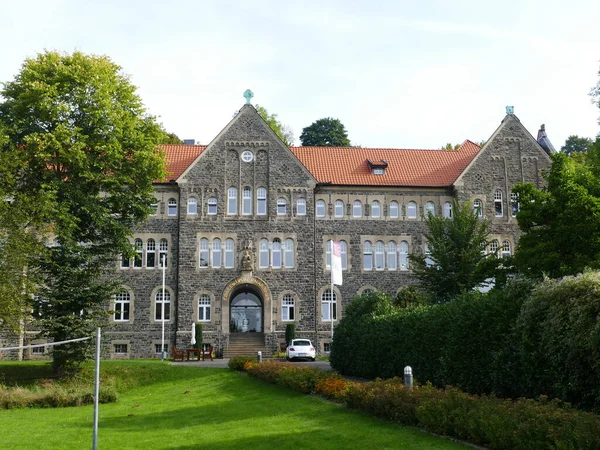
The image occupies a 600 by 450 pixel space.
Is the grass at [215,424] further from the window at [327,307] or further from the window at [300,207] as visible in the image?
the window at [300,207]

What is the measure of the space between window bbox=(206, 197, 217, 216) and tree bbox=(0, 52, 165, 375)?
33.0 feet

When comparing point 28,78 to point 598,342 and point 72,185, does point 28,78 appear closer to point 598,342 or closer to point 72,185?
point 72,185

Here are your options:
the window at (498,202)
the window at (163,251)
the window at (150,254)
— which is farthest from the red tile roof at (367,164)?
the window at (150,254)

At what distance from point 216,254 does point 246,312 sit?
5208mm

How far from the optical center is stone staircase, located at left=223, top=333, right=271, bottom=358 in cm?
4591

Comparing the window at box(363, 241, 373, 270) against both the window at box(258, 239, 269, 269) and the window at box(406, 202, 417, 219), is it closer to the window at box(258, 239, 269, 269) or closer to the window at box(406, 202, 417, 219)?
the window at box(406, 202, 417, 219)

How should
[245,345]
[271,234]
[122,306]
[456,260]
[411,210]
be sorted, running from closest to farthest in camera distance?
1. [456,260]
2. [122,306]
3. [245,345]
4. [271,234]
5. [411,210]

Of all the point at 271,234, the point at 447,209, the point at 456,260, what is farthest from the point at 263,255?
the point at 456,260

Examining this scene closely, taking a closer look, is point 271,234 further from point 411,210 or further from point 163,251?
point 411,210

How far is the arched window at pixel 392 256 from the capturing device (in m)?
48.3

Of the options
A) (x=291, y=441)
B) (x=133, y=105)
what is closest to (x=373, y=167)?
(x=133, y=105)

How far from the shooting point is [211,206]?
1864 inches

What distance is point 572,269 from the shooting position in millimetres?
28953

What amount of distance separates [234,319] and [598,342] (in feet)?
122
